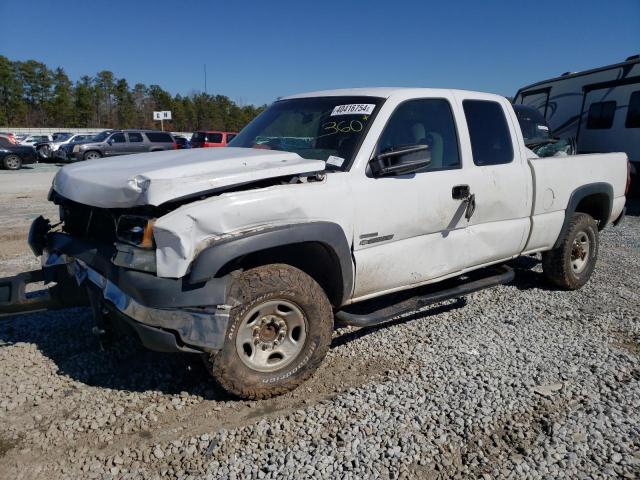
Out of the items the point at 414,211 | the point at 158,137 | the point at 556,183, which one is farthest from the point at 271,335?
the point at 158,137

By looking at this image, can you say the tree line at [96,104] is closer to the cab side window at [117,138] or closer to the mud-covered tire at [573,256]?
the cab side window at [117,138]

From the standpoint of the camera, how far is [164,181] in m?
2.58

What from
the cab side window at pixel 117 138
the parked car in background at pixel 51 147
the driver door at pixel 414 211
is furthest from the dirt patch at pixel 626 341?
the parked car in background at pixel 51 147

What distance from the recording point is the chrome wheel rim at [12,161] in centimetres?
2122

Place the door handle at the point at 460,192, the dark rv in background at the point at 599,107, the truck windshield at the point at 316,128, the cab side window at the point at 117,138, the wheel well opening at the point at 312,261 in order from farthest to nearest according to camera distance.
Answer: the cab side window at the point at 117,138 < the dark rv in background at the point at 599,107 < the door handle at the point at 460,192 < the truck windshield at the point at 316,128 < the wheel well opening at the point at 312,261

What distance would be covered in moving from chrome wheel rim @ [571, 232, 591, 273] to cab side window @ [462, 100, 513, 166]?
1.63 metres

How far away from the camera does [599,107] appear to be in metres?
12.3

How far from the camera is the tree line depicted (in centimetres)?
6662

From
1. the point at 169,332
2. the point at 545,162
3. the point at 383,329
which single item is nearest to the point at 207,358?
the point at 169,332

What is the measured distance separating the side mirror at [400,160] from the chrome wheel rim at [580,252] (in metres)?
2.87

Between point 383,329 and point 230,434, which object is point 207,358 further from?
point 383,329

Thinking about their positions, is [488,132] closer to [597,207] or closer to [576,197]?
[576,197]

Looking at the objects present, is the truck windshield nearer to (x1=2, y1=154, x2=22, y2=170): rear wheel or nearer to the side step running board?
the side step running board

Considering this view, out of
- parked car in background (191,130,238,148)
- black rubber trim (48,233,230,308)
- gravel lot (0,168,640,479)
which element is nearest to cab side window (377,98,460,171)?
gravel lot (0,168,640,479)
